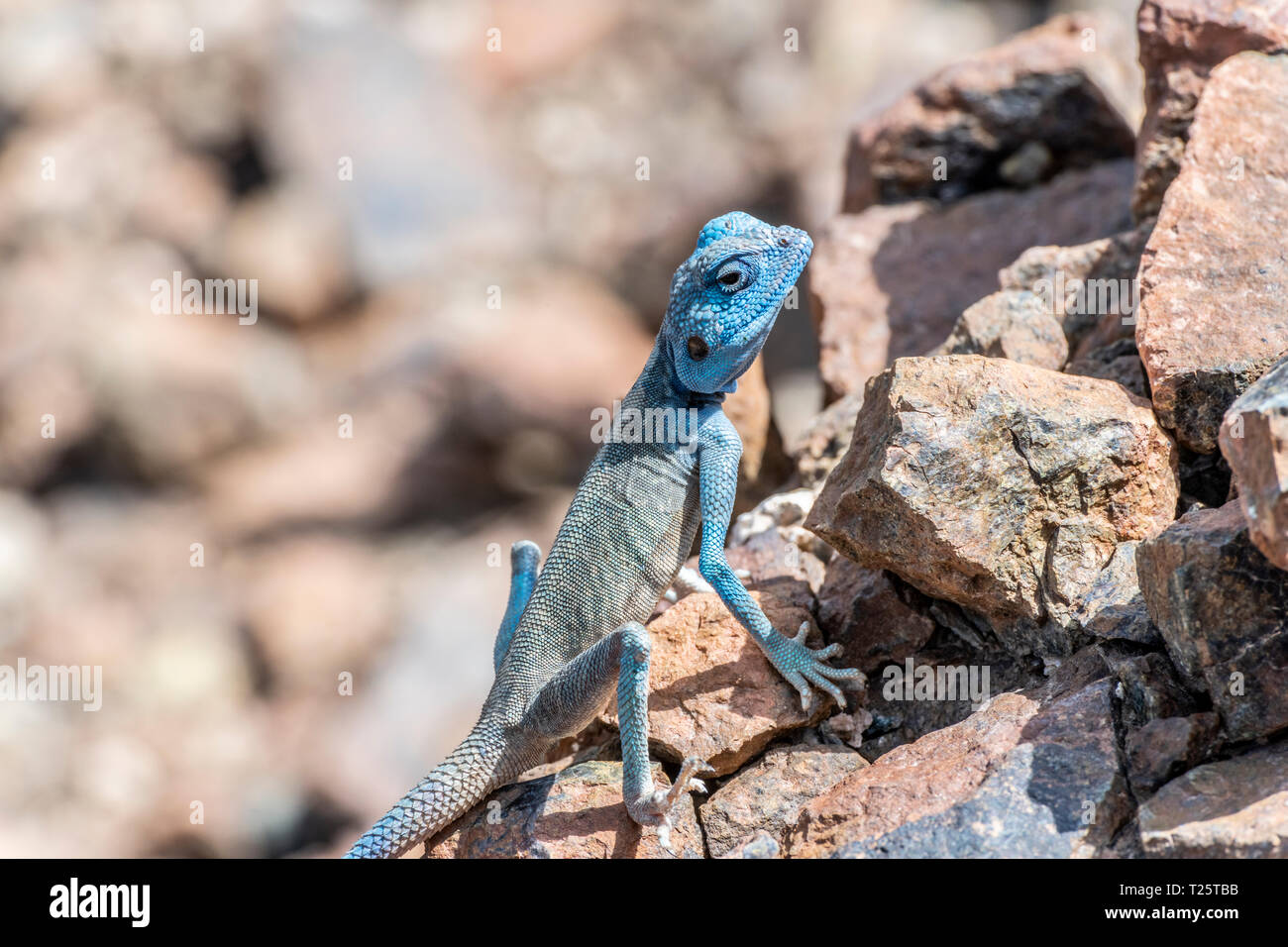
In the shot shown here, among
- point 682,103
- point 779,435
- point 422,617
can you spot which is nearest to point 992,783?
point 779,435

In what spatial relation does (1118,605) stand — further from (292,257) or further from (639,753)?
(292,257)

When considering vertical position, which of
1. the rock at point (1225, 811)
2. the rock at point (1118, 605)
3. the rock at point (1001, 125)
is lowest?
the rock at point (1225, 811)

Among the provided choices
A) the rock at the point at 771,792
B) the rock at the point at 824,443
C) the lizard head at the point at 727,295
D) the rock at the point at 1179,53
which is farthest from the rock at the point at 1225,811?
the rock at the point at 1179,53

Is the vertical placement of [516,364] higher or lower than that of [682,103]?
lower

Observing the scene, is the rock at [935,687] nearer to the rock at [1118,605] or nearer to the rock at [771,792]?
the rock at [771,792]

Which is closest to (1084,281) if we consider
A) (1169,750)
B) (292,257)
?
(1169,750)

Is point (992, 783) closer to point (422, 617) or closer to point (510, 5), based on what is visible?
point (422, 617)

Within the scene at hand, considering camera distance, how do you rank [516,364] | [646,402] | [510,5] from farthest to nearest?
[510,5] → [516,364] → [646,402]
